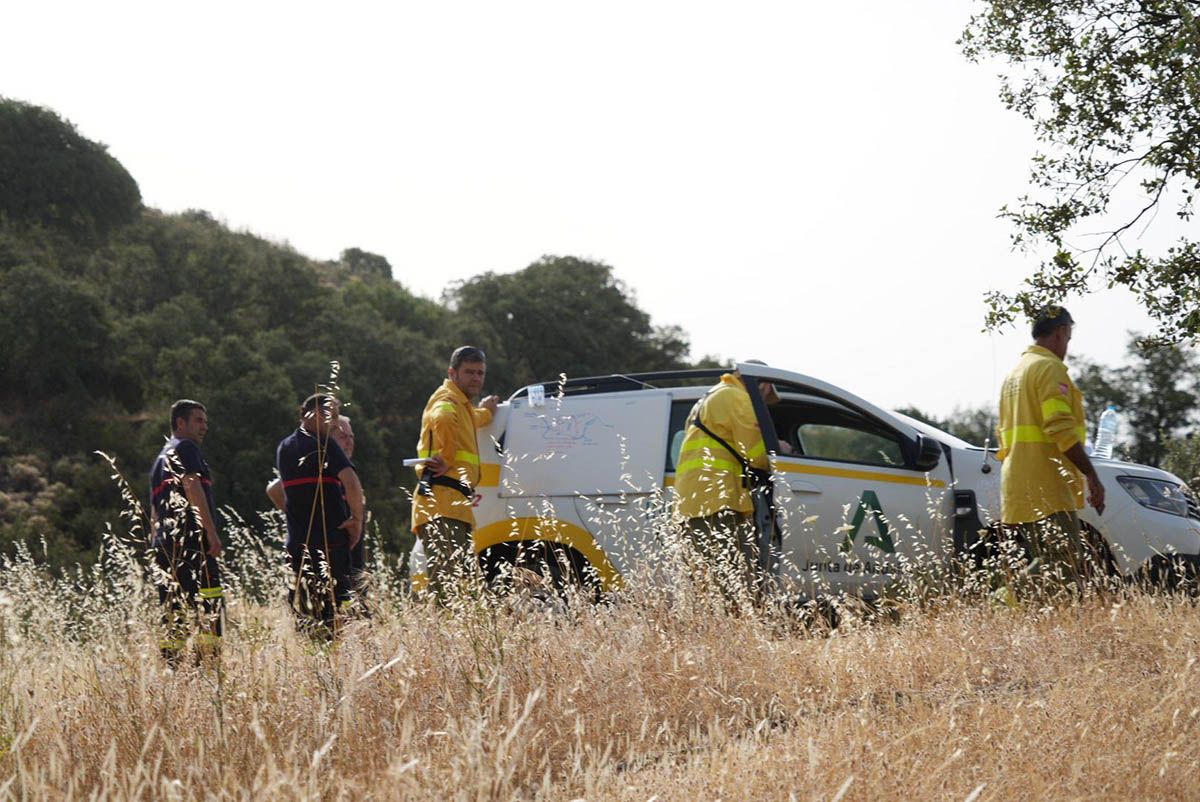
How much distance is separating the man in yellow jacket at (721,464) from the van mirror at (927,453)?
1109 millimetres

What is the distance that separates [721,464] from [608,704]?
301 centimetres

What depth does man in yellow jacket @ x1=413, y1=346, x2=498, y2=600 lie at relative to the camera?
729cm

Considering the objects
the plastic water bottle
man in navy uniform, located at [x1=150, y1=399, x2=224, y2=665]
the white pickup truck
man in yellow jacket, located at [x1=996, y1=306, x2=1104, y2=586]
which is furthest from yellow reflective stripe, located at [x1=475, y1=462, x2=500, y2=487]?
the plastic water bottle

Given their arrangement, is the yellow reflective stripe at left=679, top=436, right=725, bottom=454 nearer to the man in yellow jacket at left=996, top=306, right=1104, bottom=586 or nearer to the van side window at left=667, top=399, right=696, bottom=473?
the van side window at left=667, top=399, right=696, bottom=473

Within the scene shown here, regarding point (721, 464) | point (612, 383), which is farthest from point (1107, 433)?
point (612, 383)

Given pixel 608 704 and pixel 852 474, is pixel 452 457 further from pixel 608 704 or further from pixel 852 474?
pixel 608 704

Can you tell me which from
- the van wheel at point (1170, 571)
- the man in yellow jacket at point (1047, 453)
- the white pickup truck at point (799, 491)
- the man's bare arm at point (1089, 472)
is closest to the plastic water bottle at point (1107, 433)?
the white pickup truck at point (799, 491)

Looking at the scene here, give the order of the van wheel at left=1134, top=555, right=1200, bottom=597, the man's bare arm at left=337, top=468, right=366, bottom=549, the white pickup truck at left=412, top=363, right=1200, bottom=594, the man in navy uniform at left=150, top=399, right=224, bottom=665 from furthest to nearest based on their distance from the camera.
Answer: the white pickup truck at left=412, top=363, right=1200, bottom=594 → the van wheel at left=1134, top=555, right=1200, bottom=597 → the man's bare arm at left=337, top=468, right=366, bottom=549 → the man in navy uniform at left=150, top=399, right=224, bottom=665

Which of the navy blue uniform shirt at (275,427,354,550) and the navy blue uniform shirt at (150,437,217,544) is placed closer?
the navy blue uniform shirt at (150,437,217,544)

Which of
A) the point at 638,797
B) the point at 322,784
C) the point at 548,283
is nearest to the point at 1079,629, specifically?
the point at 638,797

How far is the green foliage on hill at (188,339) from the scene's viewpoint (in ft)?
92.3

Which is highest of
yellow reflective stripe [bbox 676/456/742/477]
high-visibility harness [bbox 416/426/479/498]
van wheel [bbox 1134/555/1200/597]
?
yellow reflective stripe [bbox 676/456/742/477]

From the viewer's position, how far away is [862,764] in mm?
3773

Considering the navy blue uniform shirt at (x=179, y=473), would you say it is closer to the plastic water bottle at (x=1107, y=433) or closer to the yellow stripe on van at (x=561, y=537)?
the yellow stripe on van at (x=561, y=537)
